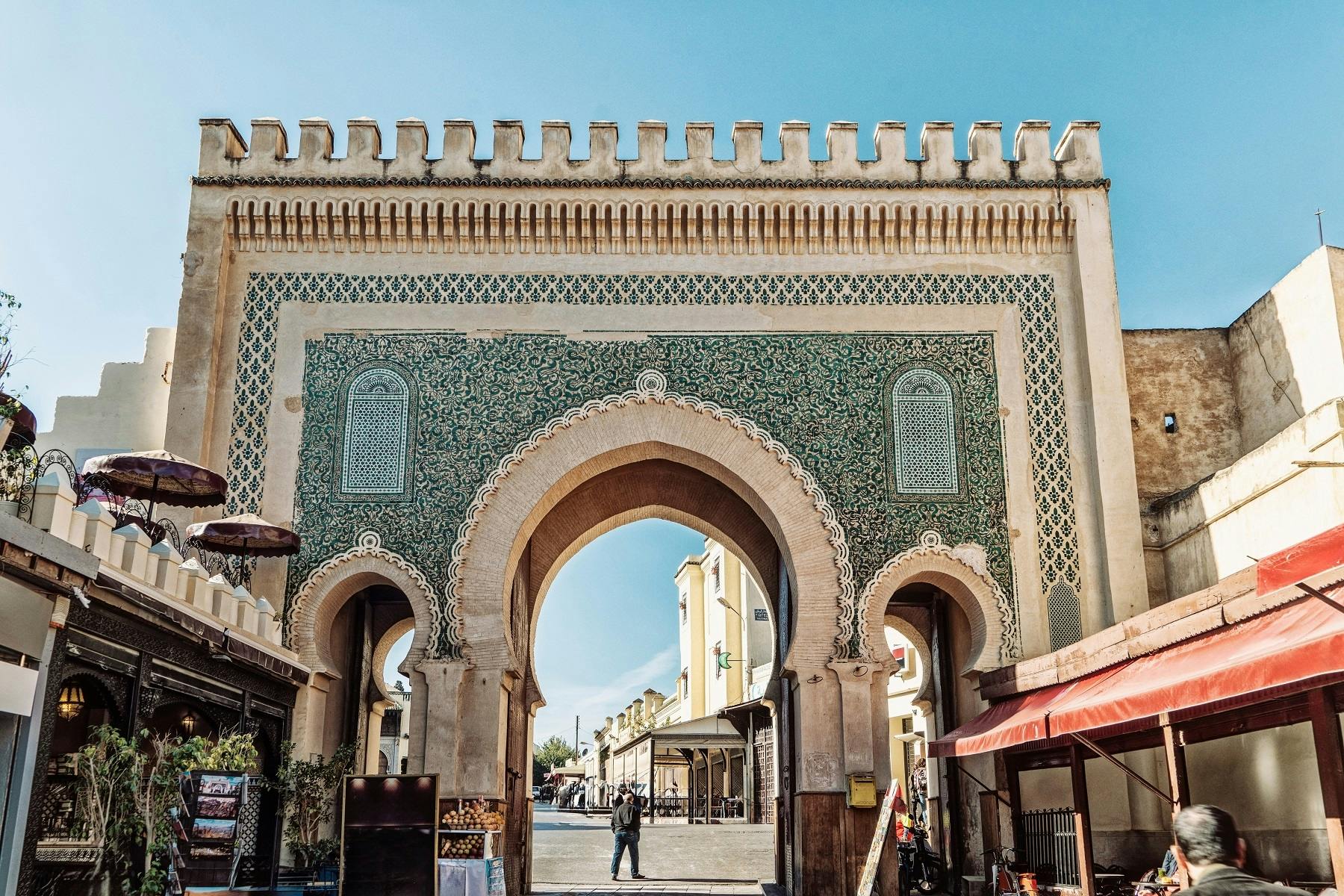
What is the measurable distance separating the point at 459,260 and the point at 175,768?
5.91 m

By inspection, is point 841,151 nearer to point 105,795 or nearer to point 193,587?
point 193,587

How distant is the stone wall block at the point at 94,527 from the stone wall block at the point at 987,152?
834 cm

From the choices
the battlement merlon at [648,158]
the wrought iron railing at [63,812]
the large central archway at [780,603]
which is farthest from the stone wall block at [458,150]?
the wrought iron railing at [63,812]

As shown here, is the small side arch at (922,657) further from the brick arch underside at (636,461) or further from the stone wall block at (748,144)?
the stone wall block at (748,144)

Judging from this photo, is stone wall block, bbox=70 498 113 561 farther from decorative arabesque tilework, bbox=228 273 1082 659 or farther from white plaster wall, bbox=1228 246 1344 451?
white plaster wall, bbox=1228 246 1344 451

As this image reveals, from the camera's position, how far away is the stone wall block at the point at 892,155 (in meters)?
12.0

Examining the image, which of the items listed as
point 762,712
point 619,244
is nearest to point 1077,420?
point 619,244

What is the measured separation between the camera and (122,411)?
1451 cm

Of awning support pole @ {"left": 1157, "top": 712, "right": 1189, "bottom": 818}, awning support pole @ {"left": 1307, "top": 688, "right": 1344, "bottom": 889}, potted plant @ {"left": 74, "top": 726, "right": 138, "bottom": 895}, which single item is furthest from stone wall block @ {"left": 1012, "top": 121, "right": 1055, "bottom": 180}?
potted plant @ {"left": 74, "top": 726, "right": 138, "bottom": 895}

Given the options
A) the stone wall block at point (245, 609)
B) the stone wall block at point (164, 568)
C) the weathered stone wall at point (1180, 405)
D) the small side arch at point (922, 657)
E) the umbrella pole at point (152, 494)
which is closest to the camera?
the stone wall block at point (164, 568)

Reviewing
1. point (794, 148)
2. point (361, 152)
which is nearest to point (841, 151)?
point (794, 148)

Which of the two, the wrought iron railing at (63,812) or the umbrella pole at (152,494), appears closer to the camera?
the wrought iron railing at (63,812)

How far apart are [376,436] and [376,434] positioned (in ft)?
0.08

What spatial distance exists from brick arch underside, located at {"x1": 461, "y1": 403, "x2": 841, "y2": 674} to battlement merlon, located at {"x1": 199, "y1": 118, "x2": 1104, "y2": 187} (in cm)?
249
